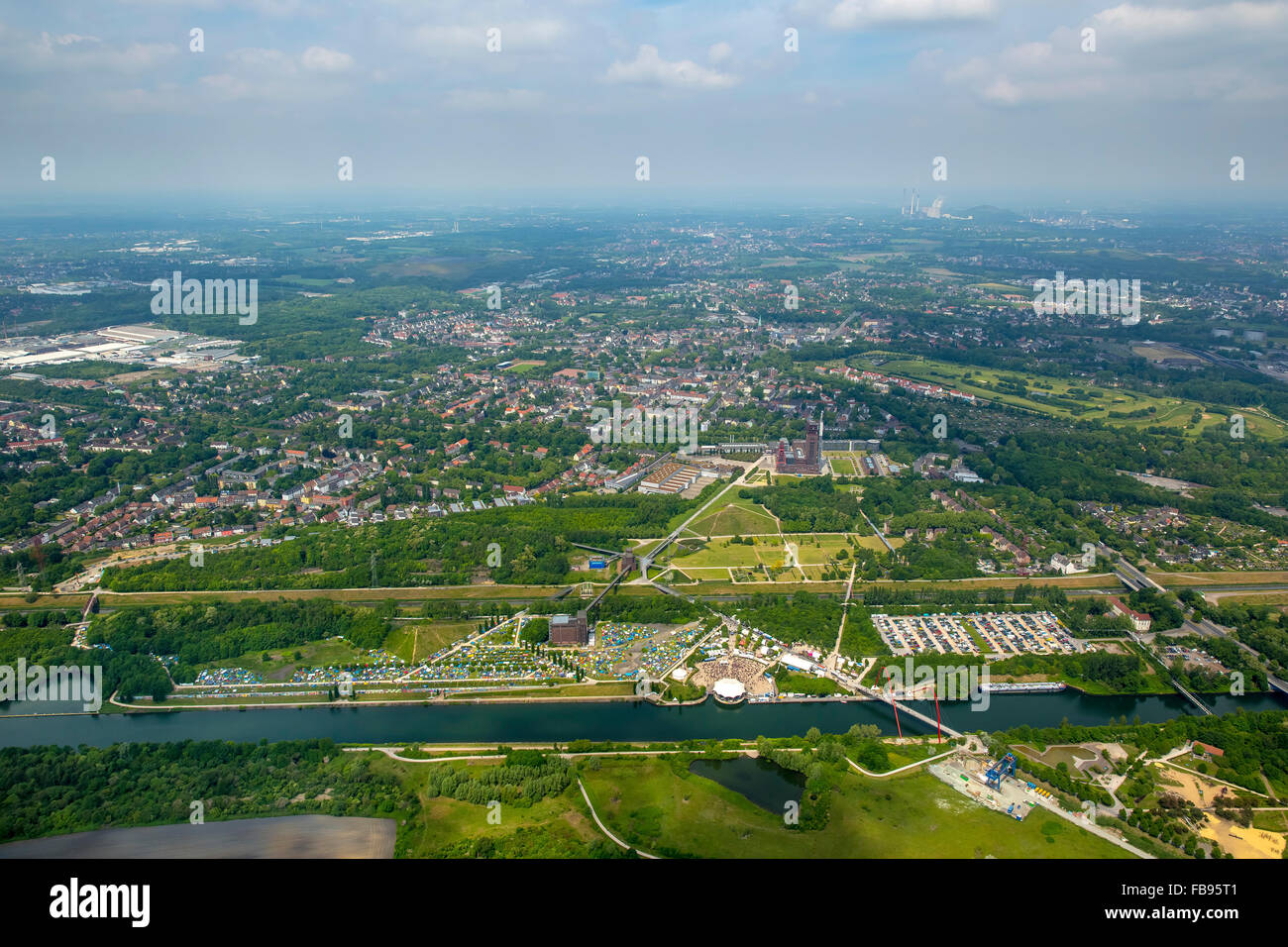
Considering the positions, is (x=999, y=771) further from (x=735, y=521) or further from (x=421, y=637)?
(x=421, y=637)

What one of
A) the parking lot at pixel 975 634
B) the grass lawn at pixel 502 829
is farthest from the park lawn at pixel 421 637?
the parking lot at pixel 975 634

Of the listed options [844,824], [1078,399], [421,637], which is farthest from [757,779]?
[1078,399]

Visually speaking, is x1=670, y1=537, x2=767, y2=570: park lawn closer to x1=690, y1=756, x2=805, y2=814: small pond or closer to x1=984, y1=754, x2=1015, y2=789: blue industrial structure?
x1=690, y1=756, x2=805, y2=814: small pond

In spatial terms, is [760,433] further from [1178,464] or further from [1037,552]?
[1178,464]
